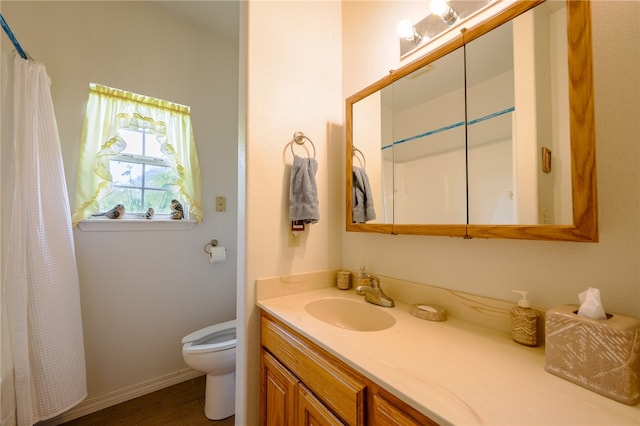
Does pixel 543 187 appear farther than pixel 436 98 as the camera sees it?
No

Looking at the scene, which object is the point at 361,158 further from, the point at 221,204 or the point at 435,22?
the point at 221,204

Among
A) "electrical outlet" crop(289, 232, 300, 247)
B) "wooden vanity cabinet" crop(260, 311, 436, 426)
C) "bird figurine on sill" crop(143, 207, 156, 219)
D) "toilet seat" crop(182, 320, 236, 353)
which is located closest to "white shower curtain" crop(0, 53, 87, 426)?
"bird figurine on sill" crop(143, 207, 156, 219)

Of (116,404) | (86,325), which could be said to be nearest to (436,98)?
(86,325)

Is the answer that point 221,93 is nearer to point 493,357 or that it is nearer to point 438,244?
point 438,244

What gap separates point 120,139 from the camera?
160cm

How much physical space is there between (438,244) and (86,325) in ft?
6.63

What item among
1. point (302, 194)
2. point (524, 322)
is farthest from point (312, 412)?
point (302, 194)

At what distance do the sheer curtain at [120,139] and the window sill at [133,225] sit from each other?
0.19 ft

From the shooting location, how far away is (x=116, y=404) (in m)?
1.55

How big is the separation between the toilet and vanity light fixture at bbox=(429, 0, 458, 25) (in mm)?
1864

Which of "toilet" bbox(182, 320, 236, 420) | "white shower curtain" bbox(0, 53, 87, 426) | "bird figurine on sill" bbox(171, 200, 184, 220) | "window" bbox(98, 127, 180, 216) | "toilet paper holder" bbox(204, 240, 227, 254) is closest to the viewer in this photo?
"white shower curtain" bbox(0, 53, 87, 426)

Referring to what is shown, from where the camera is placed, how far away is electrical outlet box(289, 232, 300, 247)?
119 centimetres

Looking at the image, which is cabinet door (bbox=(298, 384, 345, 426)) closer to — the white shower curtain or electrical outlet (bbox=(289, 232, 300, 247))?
electrical outlet (bbox=(289, 232, 300, 247))

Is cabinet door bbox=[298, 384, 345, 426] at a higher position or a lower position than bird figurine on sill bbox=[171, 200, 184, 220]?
lower
